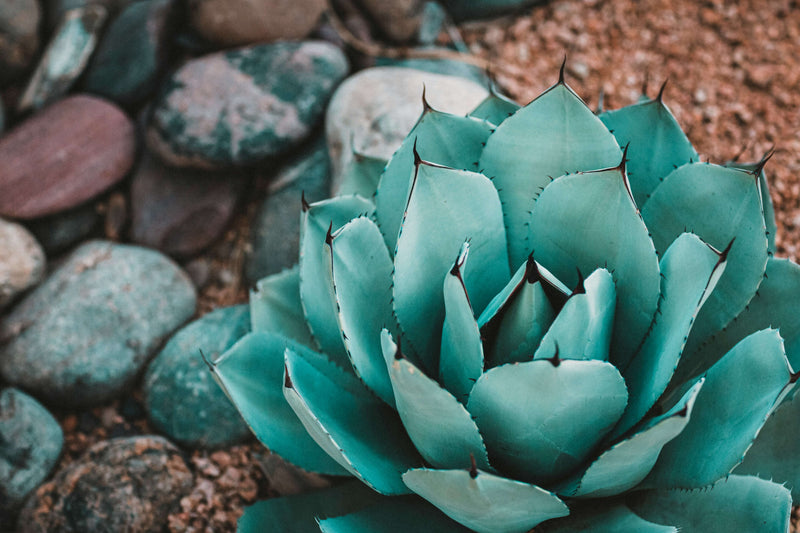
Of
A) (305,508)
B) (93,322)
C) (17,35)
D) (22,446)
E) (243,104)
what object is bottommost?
(22,446)

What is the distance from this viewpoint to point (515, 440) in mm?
930

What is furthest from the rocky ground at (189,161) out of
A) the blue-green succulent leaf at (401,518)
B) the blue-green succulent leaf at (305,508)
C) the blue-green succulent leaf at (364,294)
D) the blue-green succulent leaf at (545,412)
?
the blue-green succulent leaf at (545,412)

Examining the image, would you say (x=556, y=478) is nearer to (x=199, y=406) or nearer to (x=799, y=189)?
(x=199, y=406)

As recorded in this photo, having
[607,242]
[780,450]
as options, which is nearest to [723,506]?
[780,450]

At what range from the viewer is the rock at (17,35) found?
2.14 metres

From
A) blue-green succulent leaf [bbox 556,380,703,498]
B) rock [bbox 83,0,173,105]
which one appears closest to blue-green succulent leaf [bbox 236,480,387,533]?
blue-green succulent leaf [bbox 556,380,703,498]

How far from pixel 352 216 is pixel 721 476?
2.17ft

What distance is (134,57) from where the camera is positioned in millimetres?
2158

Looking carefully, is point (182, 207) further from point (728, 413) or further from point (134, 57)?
point (728, 413)

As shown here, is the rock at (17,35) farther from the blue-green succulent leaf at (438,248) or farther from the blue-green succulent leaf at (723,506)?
the blue-green succulent leaf at (723,506)

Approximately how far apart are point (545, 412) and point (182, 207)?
4.85ft

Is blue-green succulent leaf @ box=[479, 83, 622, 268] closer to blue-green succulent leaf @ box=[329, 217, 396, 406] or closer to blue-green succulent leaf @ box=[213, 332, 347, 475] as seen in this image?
blue-green succulent leaf @ box=[329, 217, 396, 406]

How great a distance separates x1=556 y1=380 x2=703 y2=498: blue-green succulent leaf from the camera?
804 mm

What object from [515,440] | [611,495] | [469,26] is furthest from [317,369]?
[469,26]
